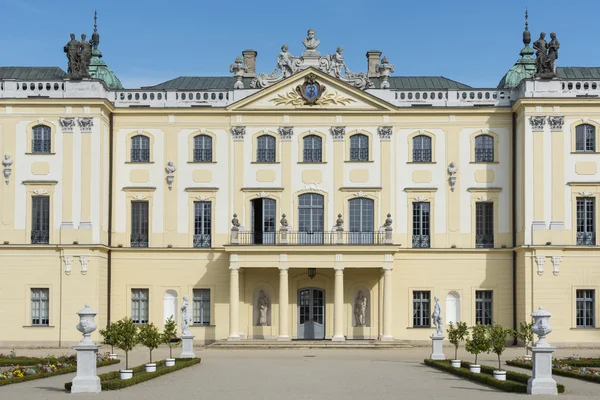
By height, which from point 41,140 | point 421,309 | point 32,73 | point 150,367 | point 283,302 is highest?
point 32,73

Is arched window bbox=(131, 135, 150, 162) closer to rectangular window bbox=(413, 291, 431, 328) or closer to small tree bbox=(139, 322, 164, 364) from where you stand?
rectangular window bbox=(413, 291, 431, 328)

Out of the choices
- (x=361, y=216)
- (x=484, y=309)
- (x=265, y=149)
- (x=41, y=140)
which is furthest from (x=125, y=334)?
(x=484, y=309)

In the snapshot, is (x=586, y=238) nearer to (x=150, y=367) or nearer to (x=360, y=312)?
(x=360, y=312)

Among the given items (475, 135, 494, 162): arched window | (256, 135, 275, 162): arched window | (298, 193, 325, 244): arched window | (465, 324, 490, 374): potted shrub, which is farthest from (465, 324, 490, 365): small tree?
(256, 135, 275, 162): arched window

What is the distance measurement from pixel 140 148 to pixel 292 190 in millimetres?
7179

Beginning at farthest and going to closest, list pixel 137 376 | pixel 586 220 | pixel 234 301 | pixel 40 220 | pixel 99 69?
pixel 99 69 → pixel 40 220 → pixel 586 220 → pixel 234 301 → pixel 137 376

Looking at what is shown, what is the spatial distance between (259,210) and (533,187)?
477 inches

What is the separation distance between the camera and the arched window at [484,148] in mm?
47344

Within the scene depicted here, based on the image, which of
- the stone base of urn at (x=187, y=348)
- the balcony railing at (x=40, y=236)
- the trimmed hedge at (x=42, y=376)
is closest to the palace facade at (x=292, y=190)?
the balcony railing at (x=40, y=236)

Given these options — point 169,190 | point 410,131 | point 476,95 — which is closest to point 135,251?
point 169,190

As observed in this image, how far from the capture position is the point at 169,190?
156ft

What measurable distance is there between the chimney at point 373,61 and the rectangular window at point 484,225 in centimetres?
845

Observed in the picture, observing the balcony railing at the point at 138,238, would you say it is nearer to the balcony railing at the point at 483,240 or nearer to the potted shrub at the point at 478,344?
the balcony railing at the point at 483,240

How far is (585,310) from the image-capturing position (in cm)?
4503
